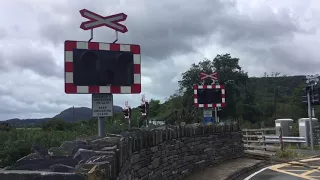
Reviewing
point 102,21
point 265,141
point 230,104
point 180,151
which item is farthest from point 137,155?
point 230,104

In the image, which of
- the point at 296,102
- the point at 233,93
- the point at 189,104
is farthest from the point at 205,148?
the point at 296,102

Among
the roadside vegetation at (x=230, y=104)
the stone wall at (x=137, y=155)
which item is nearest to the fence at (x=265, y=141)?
the roadside vegetation at (x=230, y=104)

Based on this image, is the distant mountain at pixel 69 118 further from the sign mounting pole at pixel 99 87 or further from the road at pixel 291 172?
the road at pixel 291 172

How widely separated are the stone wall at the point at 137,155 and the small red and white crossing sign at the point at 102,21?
1.85 m

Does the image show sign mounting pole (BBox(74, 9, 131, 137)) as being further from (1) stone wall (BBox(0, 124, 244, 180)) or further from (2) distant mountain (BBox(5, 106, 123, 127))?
(2) distant mountain (BBox(5, 106, 123, 127))

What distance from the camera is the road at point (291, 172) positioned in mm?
11305

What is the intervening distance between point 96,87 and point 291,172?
26.1ft

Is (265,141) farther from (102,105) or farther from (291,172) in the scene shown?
(102,105)

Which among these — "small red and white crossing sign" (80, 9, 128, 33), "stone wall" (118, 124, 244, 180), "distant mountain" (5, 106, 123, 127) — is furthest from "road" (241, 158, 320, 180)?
"small red and white crossing sign" (80, 9, 128, 33)

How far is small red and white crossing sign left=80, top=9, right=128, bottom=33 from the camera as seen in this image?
6.99 m

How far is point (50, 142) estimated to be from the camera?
7.35 m

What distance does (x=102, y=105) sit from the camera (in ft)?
22.8

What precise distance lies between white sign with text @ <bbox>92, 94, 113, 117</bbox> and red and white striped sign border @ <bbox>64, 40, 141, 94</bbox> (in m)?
0.11

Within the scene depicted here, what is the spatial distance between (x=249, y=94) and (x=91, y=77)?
5317cm
